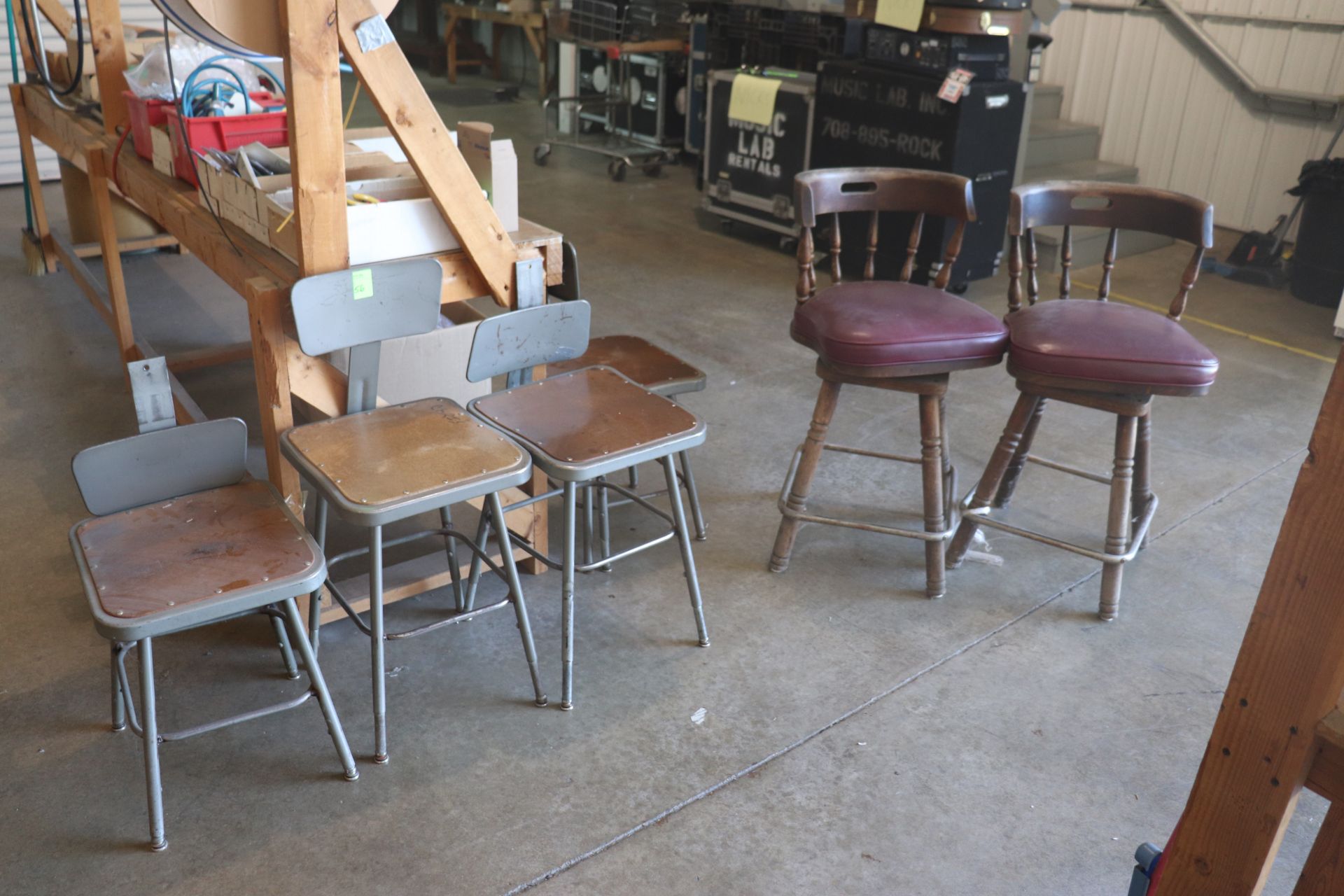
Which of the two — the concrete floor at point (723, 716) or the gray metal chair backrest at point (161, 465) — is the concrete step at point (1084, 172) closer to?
the concrete floor at point (723, 716)

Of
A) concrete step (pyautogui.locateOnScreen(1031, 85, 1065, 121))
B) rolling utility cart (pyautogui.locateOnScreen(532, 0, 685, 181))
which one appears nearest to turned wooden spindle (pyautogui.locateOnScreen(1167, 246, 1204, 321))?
concrete step (pyautogui.locateOnScreen(1031, 85, 1065, 121))

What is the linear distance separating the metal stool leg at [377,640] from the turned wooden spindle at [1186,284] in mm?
1815

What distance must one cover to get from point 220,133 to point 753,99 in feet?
10.2

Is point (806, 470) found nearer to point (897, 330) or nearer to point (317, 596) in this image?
point (897, 330)

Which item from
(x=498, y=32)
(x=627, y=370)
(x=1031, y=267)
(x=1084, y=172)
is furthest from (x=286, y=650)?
(x=498, y=32)

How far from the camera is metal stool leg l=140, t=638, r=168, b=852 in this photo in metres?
1.71

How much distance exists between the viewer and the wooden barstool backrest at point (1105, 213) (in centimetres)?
246

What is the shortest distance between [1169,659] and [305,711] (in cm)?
186

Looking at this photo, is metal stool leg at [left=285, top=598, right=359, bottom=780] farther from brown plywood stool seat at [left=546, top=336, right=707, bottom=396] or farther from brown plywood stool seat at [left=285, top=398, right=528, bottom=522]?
brown plywood stool seat at [left=546, top=336, right=707, bottom=396]

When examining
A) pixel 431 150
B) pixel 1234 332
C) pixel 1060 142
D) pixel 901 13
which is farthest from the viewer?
pixel 1060 142

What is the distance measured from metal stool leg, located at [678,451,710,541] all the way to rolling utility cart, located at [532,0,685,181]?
4116 millimetres

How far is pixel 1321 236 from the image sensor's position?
4.81 m

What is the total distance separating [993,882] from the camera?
1817 millimetres

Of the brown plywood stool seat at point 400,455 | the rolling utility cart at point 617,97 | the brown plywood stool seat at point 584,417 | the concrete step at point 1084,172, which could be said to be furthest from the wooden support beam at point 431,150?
the rolling utility cart at point 617,97
